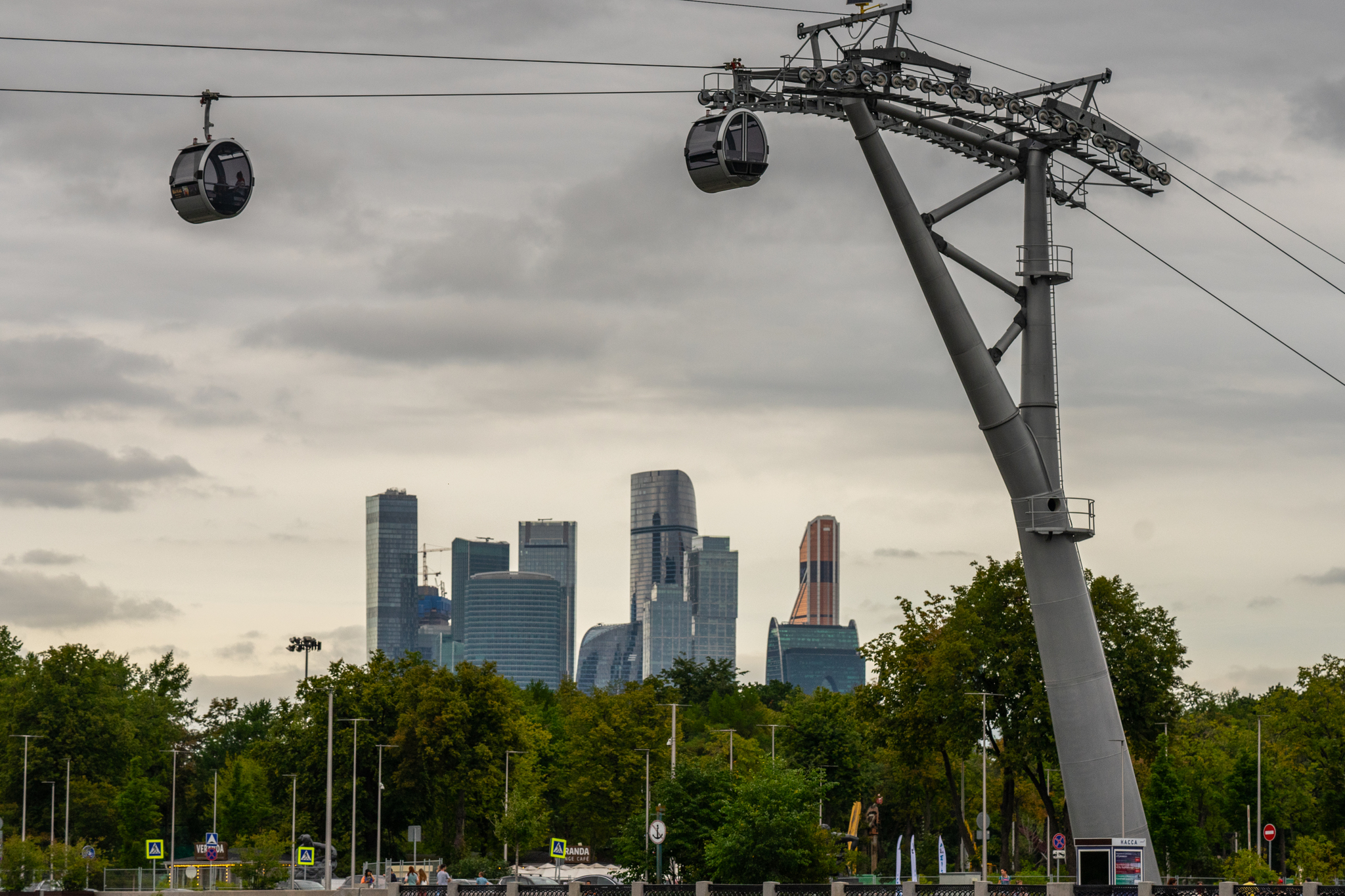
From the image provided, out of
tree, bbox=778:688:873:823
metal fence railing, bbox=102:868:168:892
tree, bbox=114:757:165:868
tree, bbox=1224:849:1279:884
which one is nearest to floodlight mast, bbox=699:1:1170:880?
tree, bbox=1224:849:1279:884

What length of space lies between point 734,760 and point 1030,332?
80252 mm

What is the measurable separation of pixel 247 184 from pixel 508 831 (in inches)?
2916

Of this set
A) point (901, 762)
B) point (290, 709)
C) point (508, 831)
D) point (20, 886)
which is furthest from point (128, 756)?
point (901, 762)

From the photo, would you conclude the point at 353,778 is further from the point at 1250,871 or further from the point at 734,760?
the point at 1250,871

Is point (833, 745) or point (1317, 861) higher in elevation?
point (833, 745)

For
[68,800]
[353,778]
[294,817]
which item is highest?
[353,778]

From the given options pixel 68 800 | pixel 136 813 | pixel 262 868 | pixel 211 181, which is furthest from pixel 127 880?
pixel 211 181

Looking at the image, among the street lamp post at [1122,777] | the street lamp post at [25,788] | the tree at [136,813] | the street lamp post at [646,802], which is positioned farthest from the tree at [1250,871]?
the tree at [136,813]

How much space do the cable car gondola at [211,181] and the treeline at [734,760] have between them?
3344 cm

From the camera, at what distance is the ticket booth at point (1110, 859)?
145 feet

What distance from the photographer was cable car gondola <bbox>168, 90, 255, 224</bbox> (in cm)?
2869

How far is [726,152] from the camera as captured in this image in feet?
100.0

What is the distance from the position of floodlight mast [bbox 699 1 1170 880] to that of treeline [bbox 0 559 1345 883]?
13214mm

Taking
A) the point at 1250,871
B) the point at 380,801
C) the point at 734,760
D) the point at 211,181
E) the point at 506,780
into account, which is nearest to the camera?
the point at 211,181
